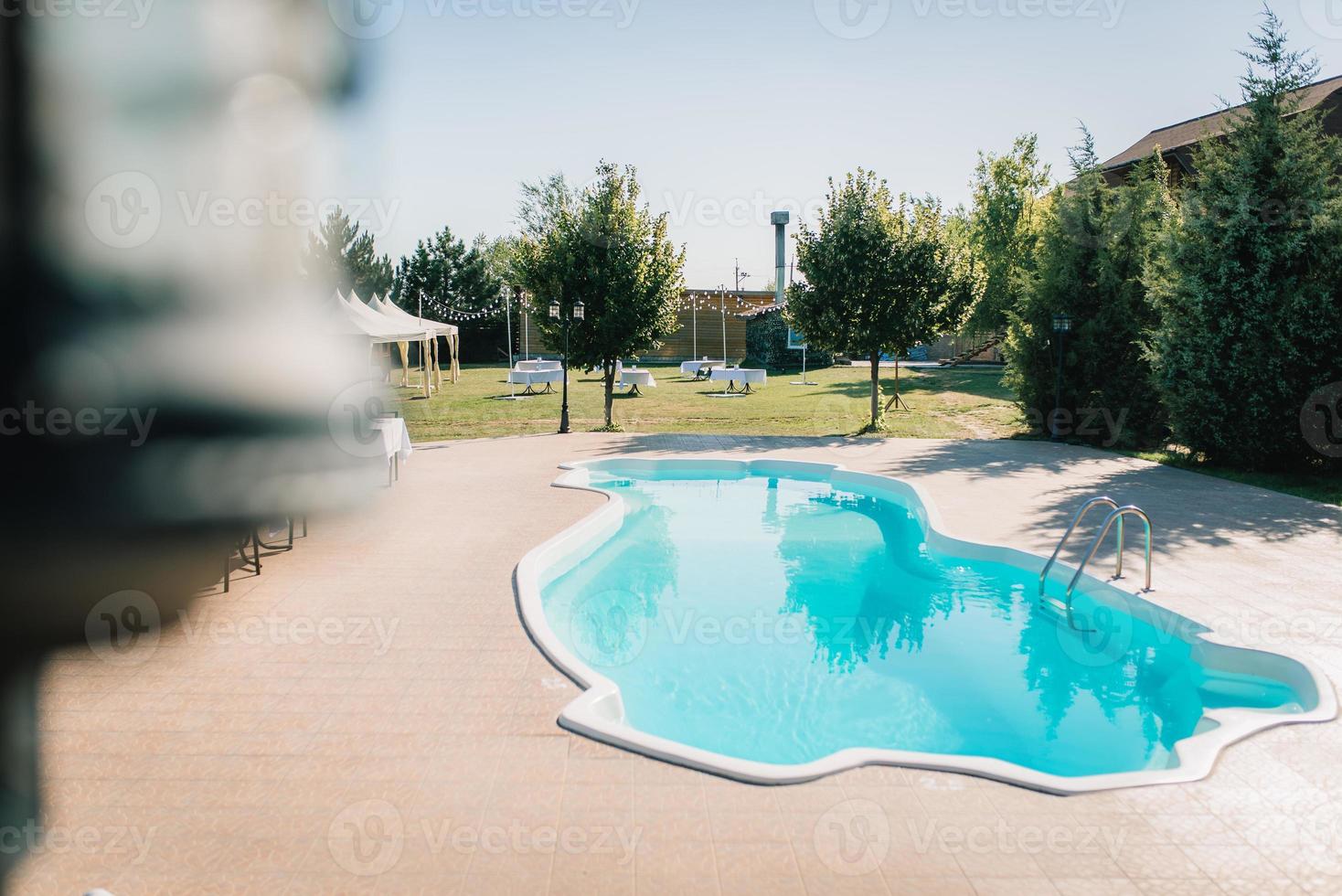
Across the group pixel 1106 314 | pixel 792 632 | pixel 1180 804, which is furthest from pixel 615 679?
pixel 1106 314

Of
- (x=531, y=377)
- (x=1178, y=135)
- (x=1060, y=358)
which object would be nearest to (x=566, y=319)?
(x=531, y=377)

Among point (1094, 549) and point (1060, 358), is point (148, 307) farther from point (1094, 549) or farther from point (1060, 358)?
point (1060, 358)

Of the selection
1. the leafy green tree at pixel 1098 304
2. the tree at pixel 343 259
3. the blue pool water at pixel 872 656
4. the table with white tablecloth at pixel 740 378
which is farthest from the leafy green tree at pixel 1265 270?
the table with white tablecloth at pixel 740 378

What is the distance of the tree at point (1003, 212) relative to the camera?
30.5m

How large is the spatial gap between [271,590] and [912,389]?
23.0m

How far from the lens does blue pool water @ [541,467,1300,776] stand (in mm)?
5745

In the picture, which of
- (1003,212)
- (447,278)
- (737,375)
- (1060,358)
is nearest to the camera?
(1060,358)

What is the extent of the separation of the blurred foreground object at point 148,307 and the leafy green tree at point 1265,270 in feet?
49.9

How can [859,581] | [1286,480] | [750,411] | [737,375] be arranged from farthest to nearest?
[737,375] < [750,411] < [1286,480] < [859,581]

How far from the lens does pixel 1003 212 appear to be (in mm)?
31469

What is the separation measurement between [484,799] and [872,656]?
4179 millimetres

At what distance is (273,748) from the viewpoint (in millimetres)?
4453

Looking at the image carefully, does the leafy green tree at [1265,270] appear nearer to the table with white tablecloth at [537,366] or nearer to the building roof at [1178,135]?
the building roof at [1178,135]

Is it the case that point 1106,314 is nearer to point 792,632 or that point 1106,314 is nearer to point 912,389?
point 912,389
